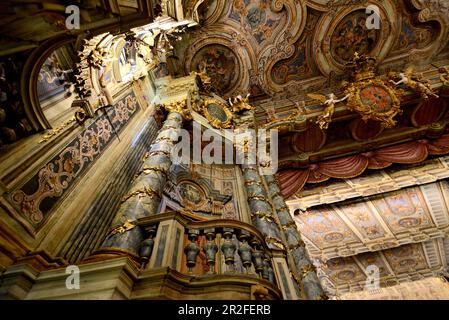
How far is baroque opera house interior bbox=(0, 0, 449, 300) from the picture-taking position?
282 centimetres

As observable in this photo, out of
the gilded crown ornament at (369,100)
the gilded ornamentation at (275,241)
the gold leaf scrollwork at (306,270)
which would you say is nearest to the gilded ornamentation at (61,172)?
the gilded ornamentation at (275,241)

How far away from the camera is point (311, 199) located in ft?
27.7

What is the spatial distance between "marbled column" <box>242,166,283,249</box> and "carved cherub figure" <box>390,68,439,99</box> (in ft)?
15.9

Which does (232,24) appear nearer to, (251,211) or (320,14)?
(320,14)

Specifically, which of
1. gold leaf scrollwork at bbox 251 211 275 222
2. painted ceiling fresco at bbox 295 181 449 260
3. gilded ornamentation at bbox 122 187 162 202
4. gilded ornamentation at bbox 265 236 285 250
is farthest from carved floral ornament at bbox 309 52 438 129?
gilded ornamentation at bbox 122 187 162 202

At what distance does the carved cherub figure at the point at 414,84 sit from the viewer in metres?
7.48

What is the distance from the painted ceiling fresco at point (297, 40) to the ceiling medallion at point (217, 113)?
196 centimetres

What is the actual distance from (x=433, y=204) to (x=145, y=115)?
882 centimetres

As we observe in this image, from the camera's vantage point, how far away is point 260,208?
18.1 feet

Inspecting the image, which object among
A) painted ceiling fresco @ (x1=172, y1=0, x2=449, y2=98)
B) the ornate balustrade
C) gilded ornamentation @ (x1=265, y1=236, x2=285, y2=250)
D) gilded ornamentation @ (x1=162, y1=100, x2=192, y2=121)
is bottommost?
the ornate balustrade

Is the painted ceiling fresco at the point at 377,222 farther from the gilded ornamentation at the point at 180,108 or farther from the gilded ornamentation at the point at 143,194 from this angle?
the gilded ornamentation at the point at 143,194

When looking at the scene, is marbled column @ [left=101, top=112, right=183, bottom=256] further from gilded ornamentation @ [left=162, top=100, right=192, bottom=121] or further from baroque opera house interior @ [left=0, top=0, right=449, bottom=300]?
gilded ornamentation @ [left=162, top=100, right=192, bottom=121]
